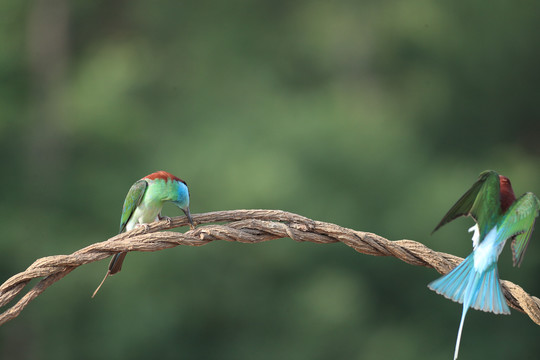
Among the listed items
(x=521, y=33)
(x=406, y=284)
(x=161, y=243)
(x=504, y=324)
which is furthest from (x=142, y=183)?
(x=521, y=33)

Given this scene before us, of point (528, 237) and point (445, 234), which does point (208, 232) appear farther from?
point (445, 234)

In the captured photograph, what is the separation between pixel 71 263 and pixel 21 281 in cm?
9

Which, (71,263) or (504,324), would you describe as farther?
(504,324)

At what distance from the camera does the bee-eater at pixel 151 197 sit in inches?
66.8

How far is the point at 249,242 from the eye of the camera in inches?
47.2

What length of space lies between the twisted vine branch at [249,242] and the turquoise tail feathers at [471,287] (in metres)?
0.02

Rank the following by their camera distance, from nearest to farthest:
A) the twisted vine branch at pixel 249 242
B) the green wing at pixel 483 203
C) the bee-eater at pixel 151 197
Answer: the twisted vine branch at pixel 249 242 → the green wing at pixel 483 203 → the bee-eater at pixel 151 197

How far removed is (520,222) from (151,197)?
0.90 m

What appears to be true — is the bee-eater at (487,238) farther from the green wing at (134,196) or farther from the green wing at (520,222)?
the green wing at (134,196)

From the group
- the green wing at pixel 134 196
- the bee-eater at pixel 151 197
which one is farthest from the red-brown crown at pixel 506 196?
the green wing at pixel 134 196

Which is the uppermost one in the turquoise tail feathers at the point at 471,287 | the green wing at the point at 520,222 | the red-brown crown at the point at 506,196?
the red-brown crown at the point at 506,196

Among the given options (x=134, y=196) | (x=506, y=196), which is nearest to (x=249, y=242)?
(x=506, y=196)

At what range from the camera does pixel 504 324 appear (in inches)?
192

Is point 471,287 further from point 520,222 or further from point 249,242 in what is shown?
point 249,242
